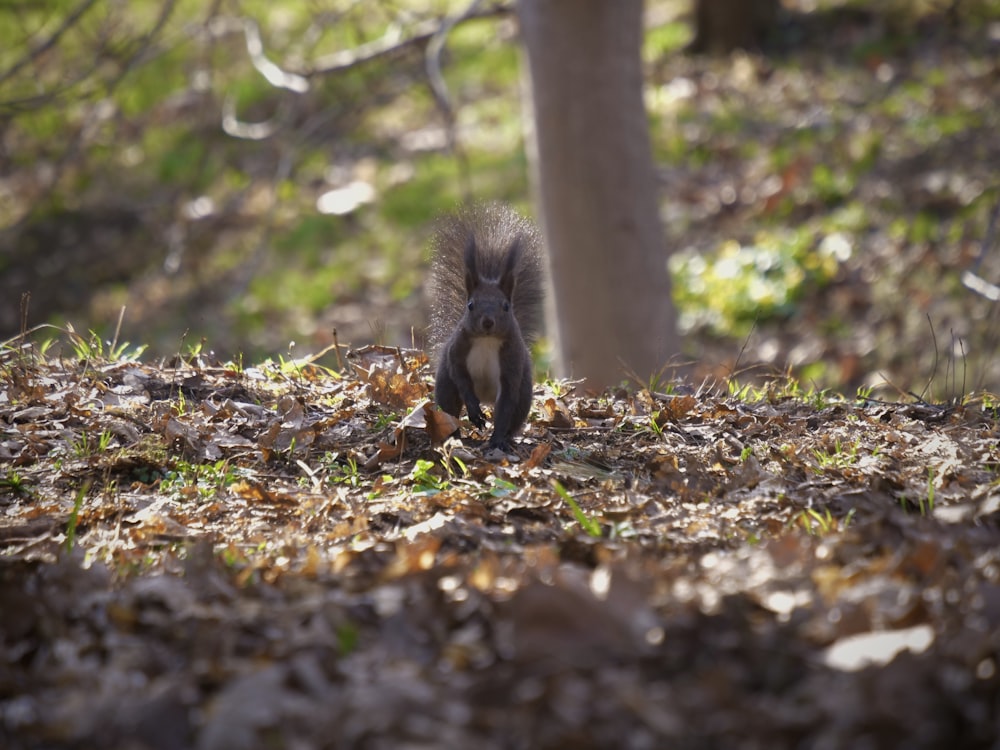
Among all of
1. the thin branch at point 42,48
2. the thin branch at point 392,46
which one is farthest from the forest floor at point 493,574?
the thin branch at point 392,46

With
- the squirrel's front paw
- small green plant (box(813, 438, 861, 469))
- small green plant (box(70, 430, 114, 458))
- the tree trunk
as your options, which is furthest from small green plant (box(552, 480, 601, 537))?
the tree trunk

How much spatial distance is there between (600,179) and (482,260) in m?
2.43

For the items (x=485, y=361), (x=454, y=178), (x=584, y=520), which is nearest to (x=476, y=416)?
(x=485, y=361)

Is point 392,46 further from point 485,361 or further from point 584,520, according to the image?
point 584,520

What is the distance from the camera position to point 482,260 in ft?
13.6

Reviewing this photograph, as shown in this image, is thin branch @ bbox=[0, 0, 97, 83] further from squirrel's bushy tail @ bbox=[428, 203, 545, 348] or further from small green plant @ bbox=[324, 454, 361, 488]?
small green plant @ bbox=[324, 454, 361, 488]

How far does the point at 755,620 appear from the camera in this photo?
2.12m

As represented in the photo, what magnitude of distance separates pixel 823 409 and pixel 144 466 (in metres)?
2.52

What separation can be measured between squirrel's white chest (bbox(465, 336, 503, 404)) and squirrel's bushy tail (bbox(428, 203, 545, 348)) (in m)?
0.21

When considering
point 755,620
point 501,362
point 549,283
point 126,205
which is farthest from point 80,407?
point 126,205

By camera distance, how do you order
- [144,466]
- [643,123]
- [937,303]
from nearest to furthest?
[144,466], [643,123], [937,303]

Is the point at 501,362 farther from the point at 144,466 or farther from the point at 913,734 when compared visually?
the point at 913,734

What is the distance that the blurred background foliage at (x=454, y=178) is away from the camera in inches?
303

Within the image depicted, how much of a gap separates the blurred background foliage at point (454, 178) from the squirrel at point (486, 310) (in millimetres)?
1832
